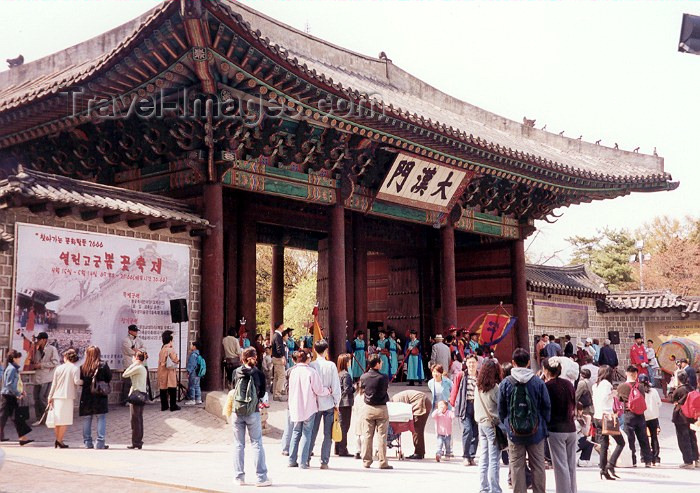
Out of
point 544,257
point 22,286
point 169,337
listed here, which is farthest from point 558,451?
Answer: point 544,257

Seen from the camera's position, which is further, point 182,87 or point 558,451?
point 182,87

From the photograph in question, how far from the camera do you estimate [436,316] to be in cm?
2027

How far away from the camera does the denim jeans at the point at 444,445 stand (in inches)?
386

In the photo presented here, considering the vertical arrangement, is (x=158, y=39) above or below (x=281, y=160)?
above

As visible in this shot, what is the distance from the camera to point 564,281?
80.6 ft

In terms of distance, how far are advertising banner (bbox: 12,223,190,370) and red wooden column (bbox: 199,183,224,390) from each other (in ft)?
1.10

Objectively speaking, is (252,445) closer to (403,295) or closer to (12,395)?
(12,395)

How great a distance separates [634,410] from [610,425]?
3.23ft

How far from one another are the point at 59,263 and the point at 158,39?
3661 mm

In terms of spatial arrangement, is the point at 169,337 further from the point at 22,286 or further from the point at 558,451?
the point at 558,451

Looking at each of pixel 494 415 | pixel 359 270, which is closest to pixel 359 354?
pixel 359 270

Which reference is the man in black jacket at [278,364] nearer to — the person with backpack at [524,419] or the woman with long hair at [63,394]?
the woman with long hair at [63,394]

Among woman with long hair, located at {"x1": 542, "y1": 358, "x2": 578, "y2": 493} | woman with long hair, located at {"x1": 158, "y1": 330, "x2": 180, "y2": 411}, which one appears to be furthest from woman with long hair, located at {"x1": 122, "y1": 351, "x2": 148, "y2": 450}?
woman with long hair, located at {"x1": 542, "y1": 358, "x2": 578, "y2": 493}

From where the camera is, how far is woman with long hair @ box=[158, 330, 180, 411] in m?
11.4
